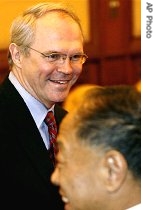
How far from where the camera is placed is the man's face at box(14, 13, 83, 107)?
133 cm

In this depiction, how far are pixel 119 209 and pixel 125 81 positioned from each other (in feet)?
6.79

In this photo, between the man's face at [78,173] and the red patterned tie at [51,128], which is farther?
the red patterned tie at [51,128]

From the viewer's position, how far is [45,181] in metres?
1.29

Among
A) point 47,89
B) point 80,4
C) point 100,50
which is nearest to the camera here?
point 47,89

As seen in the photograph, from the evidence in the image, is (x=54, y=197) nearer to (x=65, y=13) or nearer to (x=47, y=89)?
(x=47, y=89)

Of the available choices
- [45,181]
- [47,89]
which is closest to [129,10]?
[47,89]

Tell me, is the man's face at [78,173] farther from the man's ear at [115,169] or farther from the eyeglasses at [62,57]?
the eyeglasses at [62,57]

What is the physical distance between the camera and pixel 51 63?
1.38 m

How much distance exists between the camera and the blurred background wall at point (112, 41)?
279 cm

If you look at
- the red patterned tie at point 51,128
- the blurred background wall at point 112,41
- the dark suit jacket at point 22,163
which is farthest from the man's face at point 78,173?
the blurred background wall at point 112,41

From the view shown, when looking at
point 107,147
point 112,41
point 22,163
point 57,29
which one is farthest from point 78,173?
point 112,41

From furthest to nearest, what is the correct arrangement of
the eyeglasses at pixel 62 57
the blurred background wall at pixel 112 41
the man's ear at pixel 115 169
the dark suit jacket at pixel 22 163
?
the blurred background wall at pixel 112 41
the eyeglasses at pixel 62 57
the dark suit jacket at pixel 22 163
the man's ear at pixel 115 169

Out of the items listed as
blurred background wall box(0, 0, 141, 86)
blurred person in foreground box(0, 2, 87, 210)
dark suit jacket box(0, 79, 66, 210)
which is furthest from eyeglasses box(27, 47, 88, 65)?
blurred background wall box(0, 0, 141, 86)

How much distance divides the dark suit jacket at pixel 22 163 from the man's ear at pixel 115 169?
1.53 feet
